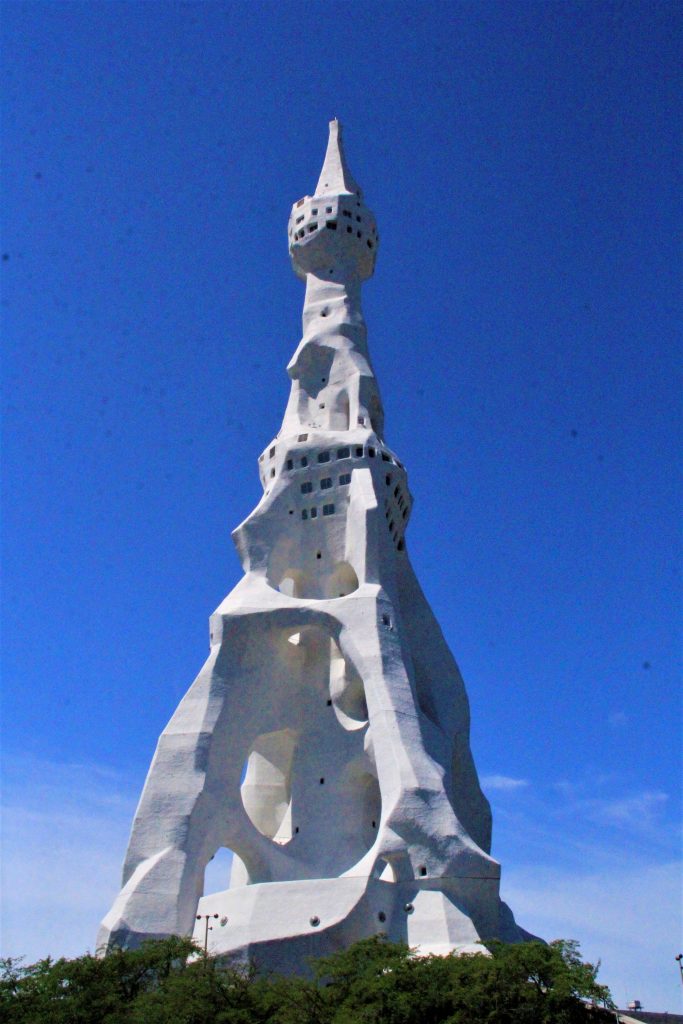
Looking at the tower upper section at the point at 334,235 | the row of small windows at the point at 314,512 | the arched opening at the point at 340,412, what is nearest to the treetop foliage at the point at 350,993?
the row of small windows at the point at 314,512

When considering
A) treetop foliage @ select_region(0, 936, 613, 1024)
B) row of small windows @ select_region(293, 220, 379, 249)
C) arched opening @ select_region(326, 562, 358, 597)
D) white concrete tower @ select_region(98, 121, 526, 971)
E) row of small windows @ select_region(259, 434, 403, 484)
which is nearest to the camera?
treetop foliage @ select_region(0, 936, 613, 1024)

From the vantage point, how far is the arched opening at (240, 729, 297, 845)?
36.5 meters

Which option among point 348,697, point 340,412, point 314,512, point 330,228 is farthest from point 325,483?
point 330,228

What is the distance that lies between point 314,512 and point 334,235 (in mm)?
14276

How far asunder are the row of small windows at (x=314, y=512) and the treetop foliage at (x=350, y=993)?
18.7 meters

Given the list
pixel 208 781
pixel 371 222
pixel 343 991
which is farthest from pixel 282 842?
pixel 371 222

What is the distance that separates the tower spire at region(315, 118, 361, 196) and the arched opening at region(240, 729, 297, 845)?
25190 mm

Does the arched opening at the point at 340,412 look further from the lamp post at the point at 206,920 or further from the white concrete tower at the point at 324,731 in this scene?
the lamp post at the point at 206,920

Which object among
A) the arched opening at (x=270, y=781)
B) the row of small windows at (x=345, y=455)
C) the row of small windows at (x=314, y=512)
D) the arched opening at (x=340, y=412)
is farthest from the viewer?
the arched opening at (x=340, y=412)

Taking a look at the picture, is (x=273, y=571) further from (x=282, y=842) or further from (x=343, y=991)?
(x=343, y=991)

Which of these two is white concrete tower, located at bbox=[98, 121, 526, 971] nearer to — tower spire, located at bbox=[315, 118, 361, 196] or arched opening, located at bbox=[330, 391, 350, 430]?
arched opening, located at bbox=[330, 391, 350, 430]

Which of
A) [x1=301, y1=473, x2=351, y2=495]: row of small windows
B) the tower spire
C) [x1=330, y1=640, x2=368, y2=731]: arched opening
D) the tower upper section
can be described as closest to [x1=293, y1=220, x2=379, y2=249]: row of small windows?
the tower upper section

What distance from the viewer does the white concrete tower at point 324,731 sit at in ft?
92.3

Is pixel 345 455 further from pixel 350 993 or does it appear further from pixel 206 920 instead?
pixel 350 993
